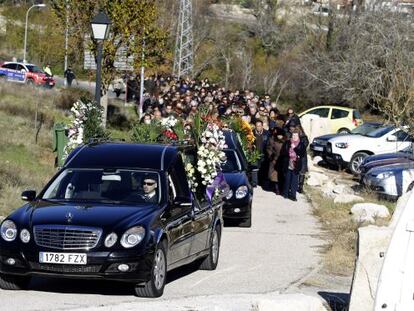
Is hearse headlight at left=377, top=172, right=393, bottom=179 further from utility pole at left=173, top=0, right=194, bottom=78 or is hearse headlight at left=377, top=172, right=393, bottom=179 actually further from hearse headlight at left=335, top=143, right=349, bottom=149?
utility pole at left=173, top=0, right=194, bottom=78

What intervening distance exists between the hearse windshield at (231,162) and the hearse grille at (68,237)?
862 cm

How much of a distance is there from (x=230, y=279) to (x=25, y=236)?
316 centimetres

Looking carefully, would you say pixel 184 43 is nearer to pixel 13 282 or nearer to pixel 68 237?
pixel 13 282

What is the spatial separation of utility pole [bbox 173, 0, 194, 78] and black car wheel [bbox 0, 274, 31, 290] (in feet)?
125

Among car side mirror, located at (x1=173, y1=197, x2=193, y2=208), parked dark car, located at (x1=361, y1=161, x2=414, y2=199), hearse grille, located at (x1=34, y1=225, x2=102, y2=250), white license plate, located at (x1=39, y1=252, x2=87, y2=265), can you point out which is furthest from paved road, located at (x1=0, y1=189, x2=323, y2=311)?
parked dark car, located at (x1=361, y1=161, x2=414, y2=199)

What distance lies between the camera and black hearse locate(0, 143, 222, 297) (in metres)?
10.9

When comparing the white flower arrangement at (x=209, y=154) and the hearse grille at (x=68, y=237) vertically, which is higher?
the hearse grille at (x=68, y=237)

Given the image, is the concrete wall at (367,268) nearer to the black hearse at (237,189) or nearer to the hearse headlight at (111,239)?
the hearse headlight at (111,239)

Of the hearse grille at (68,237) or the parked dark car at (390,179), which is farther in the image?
the parked dark car at (390,179)

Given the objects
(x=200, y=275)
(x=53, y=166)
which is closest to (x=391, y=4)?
(x=53, y=166)

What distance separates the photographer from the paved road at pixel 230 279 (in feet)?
35.7

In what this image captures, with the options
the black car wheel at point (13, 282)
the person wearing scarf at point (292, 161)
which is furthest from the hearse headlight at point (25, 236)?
the person wearing scarf at point (292, 161)

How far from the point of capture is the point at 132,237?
10969mm

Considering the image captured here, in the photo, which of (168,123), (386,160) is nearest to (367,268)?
(168,123)
